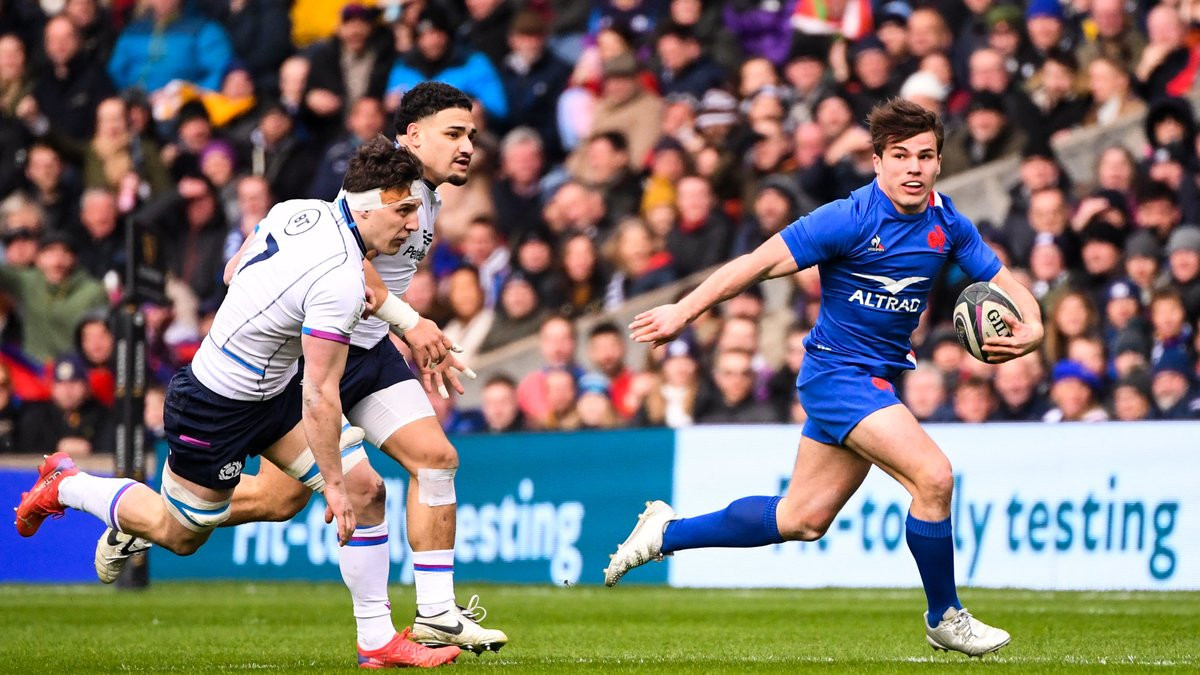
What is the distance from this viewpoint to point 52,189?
1994 centimetres

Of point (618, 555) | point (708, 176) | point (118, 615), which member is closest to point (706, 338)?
point (708, 176)

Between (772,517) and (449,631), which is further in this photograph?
(772,517)

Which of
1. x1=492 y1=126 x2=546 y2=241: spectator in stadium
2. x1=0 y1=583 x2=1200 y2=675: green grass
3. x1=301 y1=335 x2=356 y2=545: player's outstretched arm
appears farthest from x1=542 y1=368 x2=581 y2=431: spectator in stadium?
x1=301 y1=335 x2=356 y2=545: player's outstretched arm

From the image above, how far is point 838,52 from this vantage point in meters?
17.0

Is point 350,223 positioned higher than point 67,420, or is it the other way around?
point 350,223

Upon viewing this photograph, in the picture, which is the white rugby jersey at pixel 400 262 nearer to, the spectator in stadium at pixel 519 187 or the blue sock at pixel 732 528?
the blue sock at pixel 732 528

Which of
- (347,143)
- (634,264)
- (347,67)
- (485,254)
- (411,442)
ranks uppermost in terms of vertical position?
(347,67)

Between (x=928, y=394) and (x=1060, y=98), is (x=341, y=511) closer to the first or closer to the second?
(x=928, y=394)

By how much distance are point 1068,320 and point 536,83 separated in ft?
22.8

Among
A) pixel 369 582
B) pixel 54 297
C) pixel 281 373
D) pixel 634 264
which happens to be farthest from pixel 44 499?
pixel 54 297

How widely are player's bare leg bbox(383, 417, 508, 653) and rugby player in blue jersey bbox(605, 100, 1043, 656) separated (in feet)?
4.22

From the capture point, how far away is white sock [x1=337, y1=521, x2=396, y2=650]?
8.57 meters

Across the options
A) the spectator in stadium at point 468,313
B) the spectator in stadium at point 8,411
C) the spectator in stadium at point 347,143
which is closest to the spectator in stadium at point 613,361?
the spectator in stadium at point 468,313

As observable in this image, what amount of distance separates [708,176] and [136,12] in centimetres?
821
